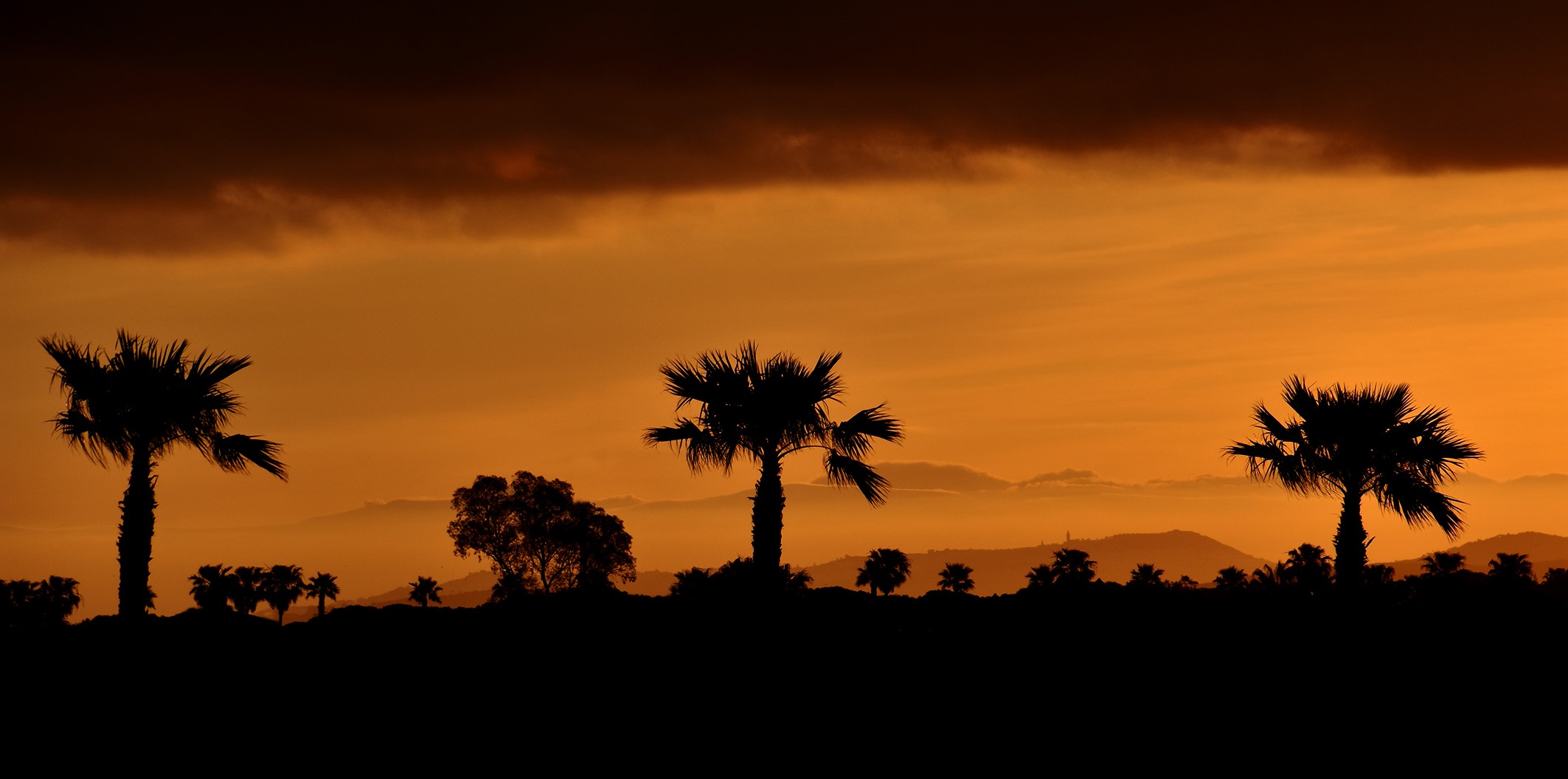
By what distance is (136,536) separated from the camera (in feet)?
108

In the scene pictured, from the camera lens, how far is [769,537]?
106 ft

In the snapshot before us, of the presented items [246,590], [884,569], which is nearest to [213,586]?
[246,590]

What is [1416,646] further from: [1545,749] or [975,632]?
[975,632]

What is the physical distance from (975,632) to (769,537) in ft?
24.0

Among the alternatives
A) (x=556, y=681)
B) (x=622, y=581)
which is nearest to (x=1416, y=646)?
(x=556, y=681)

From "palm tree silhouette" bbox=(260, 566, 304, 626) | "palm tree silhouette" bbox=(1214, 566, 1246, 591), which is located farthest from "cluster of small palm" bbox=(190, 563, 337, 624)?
"palm tree silhouette" bbox=(1214, 566, 1246, 591)

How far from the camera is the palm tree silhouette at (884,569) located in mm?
84188

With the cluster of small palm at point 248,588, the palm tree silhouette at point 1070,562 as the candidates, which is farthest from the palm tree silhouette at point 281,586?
the palm tree silhouette at point 1070,562

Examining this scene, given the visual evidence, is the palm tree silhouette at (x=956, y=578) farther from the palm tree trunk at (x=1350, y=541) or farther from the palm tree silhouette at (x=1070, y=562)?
the palm tree trunk at (x=1350, y=541)

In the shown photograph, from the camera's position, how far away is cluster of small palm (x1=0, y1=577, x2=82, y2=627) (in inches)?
2825

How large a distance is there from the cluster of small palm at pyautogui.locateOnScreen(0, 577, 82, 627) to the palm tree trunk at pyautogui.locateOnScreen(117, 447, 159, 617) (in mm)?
42365

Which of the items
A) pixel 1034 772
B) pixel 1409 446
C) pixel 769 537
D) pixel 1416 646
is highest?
pixel 1409 446

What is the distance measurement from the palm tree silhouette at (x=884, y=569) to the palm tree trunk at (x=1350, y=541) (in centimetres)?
4878

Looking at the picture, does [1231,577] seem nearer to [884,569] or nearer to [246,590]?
[884,569]
